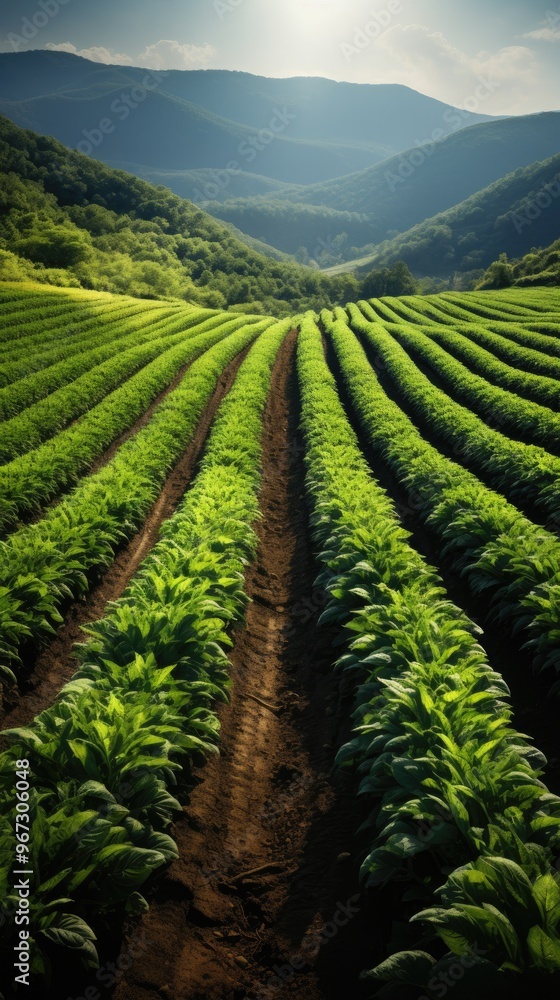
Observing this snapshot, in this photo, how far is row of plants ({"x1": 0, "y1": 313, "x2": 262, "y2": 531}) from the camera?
43.6 ft

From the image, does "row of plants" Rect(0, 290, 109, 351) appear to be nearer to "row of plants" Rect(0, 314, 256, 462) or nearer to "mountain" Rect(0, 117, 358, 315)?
"row of plants" Rect(0, 314, 256, 462)

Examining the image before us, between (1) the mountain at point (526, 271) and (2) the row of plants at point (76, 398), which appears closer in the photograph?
(2) the row of plants at point (76, 398)

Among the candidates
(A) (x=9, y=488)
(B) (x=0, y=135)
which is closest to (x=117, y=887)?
(A) (x=9, y=488)

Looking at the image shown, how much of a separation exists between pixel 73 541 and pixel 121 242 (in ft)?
373

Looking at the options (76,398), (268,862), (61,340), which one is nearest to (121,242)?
(61,340)

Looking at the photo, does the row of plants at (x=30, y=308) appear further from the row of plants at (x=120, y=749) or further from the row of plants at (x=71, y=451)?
the row of plants at (x=120, y=749)

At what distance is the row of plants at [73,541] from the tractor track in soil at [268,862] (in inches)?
128

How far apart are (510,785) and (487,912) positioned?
4.05 feet

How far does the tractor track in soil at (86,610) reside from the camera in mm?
7762

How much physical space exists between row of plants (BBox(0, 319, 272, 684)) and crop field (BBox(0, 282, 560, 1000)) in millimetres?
67

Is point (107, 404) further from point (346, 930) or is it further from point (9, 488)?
point (346, 930)

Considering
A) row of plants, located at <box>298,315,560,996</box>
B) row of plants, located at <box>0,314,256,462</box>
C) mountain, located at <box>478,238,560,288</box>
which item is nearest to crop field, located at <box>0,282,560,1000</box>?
row of plants, located at <box>298,315,560,996</box>

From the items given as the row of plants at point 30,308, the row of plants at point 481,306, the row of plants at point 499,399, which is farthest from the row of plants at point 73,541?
the row of plants at point 481,306

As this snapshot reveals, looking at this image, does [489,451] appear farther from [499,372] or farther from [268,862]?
[499,372]
